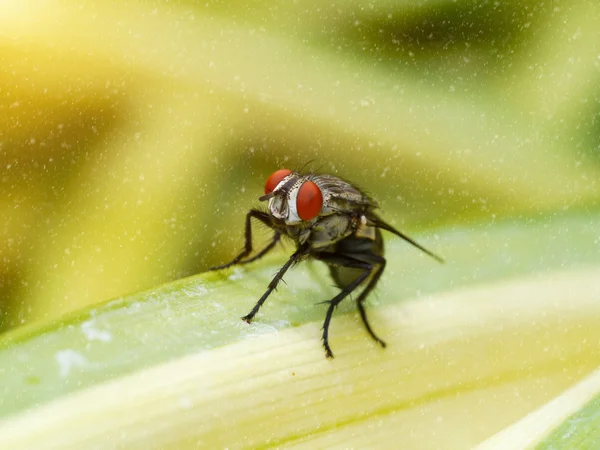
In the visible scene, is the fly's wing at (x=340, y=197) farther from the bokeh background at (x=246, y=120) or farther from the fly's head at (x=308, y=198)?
the bokeh background at (x=246, y=120)

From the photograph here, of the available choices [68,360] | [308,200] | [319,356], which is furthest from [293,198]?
[68,360]

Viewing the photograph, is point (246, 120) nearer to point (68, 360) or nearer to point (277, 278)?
point (277, 278)

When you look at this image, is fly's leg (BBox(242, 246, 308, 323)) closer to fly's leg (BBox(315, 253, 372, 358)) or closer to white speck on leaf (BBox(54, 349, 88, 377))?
fly's leg (BBox(315, 253, 372, 358))

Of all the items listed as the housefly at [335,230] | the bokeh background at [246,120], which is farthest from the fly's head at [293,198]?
the bokeh background at [246,120]

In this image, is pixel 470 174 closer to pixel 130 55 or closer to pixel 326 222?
pixel 326 222

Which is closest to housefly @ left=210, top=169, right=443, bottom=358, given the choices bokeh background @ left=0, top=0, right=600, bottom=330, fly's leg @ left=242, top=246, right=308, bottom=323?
fly's leg @ left=242, top=246, right=308, bottom=323

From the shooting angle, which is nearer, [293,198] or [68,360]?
[68,360]
